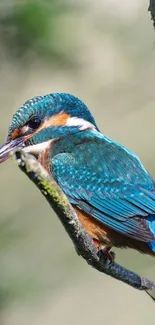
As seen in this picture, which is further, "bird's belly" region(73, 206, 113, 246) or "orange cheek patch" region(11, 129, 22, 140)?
"orange cheek patch" region(11, 129, 22, 140)

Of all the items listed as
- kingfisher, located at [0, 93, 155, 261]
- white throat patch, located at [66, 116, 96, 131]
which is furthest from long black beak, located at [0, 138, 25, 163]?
white throat patch, located at [66, 116, 96, 131]

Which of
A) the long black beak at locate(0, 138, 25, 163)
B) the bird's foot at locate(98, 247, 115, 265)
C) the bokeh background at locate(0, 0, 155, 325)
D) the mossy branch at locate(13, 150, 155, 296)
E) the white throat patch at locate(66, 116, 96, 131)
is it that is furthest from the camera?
the bokeh background at locate(0, 0, 155, 325)

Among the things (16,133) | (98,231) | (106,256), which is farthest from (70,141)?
(106,256)

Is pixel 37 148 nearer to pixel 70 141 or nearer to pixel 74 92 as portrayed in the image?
pixel 70 141

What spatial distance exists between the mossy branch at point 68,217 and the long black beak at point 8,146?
71cm

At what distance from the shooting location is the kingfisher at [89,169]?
3.77m

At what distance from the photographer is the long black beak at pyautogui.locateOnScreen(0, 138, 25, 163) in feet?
12.8

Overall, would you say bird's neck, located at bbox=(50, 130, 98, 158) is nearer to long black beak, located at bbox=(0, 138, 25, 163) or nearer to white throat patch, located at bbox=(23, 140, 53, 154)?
white throat patch, located at bbox=(23, 140, 53, 154)

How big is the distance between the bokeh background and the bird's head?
0.99ft

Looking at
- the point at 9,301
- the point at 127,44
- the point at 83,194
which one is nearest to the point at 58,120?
the point at 83,194

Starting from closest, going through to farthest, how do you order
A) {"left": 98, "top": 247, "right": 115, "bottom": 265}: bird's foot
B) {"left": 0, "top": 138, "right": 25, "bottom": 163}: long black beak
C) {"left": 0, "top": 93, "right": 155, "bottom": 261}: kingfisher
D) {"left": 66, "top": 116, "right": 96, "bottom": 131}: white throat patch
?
1. {"left": 98, "top": 247, "right": 115, "bottom": 265}: bird's foot
2. {"left": 0, "top": 93, "right": 155, "bottom": 261}: kingfisher
3. {"left": 0, "top": 138, "right": 25, "bottom": 163}: long black beak
4. {"left": 66, "top": 116, "right": 96, "bottom": 131}: white throat patch

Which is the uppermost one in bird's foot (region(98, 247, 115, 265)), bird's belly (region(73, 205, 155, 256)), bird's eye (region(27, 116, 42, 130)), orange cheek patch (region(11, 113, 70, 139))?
bird's eye (region(27, 116, 42, 130))

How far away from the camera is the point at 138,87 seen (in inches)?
285

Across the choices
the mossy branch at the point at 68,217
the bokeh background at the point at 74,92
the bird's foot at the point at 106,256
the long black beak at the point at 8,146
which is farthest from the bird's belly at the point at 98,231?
the bokeh background at the point at 74,92
